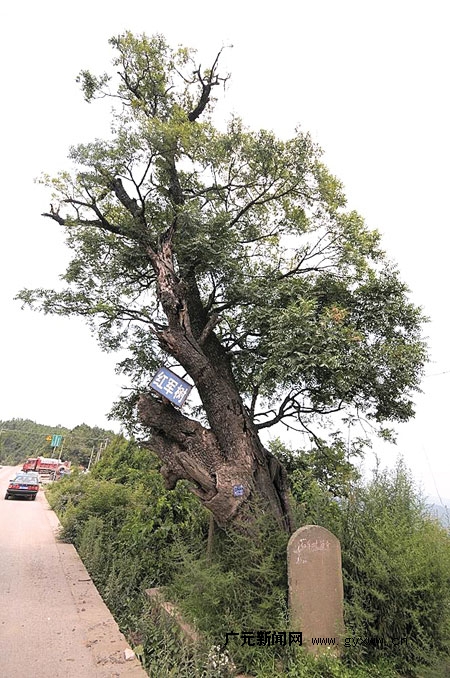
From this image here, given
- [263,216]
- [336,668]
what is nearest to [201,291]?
[263,216]

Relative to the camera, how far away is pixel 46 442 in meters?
58.9

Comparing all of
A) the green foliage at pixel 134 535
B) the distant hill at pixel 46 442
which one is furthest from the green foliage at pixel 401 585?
the distant hill at pixel 46 442

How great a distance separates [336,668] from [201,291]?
6.49 meters

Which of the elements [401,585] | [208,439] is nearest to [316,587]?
[401,585]

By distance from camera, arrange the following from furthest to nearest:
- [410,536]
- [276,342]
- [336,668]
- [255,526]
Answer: [276,342], [255,526], [410,536], [336,668]

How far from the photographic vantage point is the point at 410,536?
14.3 feet

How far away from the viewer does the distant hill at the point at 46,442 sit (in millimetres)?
47291

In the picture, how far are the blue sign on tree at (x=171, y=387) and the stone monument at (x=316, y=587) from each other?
7.79ft

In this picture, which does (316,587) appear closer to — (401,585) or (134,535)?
(401,585)

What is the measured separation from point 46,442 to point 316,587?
62788mm

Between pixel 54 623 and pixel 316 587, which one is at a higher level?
pixel 316 587

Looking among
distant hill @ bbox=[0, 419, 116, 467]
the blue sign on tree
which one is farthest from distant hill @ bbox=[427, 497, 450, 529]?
distant hill @ bbox=[0, 419, 116, 467]

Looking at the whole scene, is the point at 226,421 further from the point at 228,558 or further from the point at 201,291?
the point at 201,291

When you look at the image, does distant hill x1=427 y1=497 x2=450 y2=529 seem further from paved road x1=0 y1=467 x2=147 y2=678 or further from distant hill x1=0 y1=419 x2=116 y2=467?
distant hill x1=0 y1=419 x2=116 y2=467
